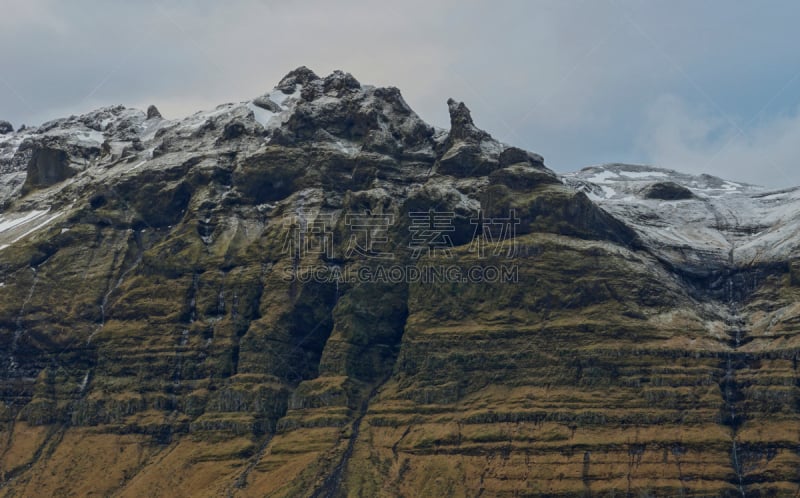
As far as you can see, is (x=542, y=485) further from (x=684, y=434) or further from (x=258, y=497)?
(x=258, y=497)

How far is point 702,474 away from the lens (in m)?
185

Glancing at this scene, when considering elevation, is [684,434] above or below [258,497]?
above

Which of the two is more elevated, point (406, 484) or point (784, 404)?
point (784, 404)

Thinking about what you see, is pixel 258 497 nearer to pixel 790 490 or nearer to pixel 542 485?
pixel 542 485

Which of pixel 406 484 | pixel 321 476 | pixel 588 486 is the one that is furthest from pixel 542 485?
pixel 321 476

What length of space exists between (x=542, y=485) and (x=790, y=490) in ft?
120

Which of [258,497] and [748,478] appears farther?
[258,497]

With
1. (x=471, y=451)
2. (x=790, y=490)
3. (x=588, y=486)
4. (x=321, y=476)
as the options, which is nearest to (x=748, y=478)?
(x=790, y=490)

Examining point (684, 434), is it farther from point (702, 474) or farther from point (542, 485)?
point (542, 485)

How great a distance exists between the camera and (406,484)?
195375mm

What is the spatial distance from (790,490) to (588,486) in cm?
2950

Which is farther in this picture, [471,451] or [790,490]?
[471,451]

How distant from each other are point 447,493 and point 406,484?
763 centimetres

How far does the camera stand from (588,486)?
186 metres
